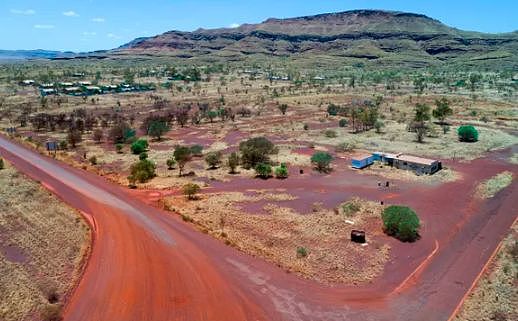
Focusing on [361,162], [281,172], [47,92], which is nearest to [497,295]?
[281,172]

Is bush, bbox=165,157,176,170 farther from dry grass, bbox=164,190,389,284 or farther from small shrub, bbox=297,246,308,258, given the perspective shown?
small shrub, bbox=297,246,308,258

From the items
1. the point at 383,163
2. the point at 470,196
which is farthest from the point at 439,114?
the point at 470,196

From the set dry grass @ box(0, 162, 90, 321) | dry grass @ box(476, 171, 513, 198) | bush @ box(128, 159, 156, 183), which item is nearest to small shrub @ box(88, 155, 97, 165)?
bush @ box(128, 159, 156, 183)

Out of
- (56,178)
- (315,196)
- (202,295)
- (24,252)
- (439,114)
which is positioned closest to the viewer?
(202,295)

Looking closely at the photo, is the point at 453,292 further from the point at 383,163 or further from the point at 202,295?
the point at 383,163

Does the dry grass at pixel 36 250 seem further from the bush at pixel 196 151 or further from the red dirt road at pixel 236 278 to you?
the bush at pixel 196 151
